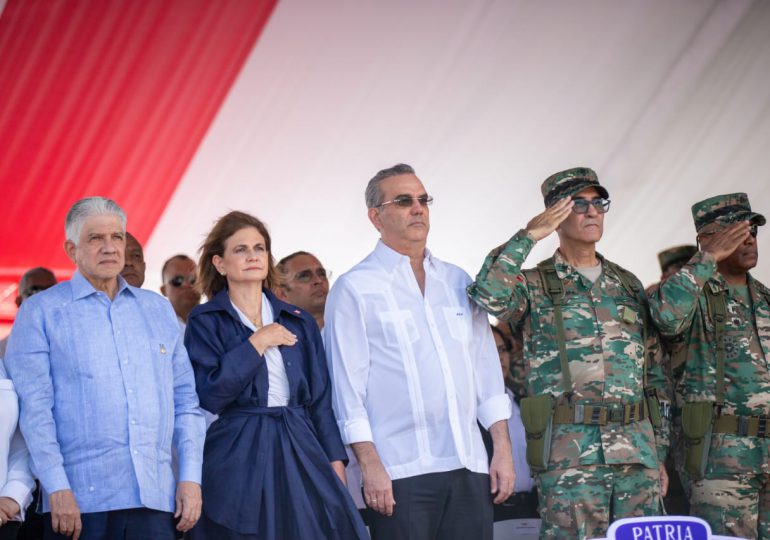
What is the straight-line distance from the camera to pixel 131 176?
5875 millimetres

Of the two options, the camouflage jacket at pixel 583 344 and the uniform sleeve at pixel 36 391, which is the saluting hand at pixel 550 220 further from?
the uniform sleeve at pixel 36 391

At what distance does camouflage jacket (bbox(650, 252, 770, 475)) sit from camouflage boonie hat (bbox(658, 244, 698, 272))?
1.12 metres

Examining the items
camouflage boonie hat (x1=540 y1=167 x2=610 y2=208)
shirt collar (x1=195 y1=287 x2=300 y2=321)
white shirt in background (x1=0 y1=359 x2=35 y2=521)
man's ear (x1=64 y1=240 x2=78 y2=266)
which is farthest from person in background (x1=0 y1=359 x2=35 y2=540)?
camouflage boonie hat (x1=540 y1=167 x2=610 y2=208)

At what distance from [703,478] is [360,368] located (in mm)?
1526

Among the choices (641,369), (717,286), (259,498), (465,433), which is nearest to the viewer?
(259,498)

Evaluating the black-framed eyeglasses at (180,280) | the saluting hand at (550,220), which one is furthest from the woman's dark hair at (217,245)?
the black-framed eyeglasses at (180,280)

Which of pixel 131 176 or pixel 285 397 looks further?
pixel 131 176

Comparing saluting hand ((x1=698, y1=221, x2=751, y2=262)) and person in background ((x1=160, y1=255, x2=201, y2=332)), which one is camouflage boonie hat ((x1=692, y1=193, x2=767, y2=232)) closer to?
saluting hand ((x1=698, y1=221, x2=751, y2=262))

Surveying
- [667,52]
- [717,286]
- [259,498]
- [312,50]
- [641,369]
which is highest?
[667,52]

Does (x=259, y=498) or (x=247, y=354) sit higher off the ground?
(x=247, y=354)

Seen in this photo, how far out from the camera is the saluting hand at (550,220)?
3903 mm

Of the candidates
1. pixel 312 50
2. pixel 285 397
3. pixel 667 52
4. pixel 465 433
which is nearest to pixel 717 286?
pixel 465 433

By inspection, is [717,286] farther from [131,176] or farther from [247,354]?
[131,176]

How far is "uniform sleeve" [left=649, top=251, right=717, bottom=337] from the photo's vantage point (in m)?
3.99
